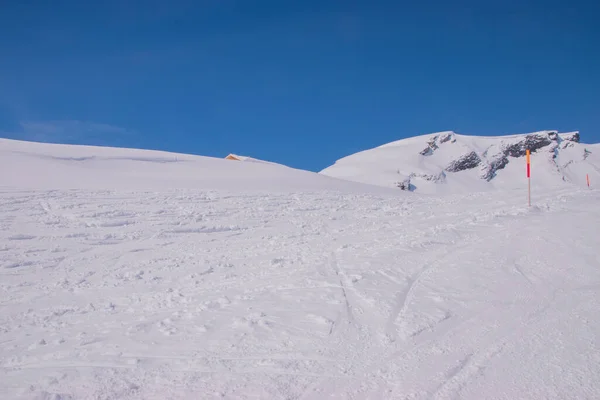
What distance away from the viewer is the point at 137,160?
28188 mm

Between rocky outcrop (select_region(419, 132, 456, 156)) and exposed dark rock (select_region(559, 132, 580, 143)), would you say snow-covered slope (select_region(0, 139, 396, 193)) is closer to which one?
rocky outcrop (select_region(419, 132, 456, 156))

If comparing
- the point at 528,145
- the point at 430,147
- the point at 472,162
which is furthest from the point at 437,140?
the point at 528,145

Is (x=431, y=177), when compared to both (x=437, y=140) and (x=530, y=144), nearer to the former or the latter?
(x=437, y=140)

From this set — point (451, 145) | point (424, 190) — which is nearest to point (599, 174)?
point (451, 145)

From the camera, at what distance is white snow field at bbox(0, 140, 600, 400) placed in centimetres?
381

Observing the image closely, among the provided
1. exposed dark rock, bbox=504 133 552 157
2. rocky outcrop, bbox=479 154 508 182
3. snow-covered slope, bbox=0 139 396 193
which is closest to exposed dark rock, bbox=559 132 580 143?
exposed dark rock, bbox=504 133 552 157

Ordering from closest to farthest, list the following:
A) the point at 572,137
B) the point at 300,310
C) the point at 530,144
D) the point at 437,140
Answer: the point at 300,310 < the point at 437,140 < the point at 530,144 < the point at 572,137

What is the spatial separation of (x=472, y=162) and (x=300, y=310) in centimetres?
13743

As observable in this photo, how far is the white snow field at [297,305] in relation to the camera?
150 inches

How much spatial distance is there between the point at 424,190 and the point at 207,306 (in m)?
105

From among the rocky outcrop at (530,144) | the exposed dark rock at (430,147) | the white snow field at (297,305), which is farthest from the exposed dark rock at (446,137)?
the white snow field at (297,305)

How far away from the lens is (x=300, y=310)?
544 centimetres

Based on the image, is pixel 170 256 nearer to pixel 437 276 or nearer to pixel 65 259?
pixel 65 259

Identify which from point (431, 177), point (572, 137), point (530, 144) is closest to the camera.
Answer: point (431, 177)
